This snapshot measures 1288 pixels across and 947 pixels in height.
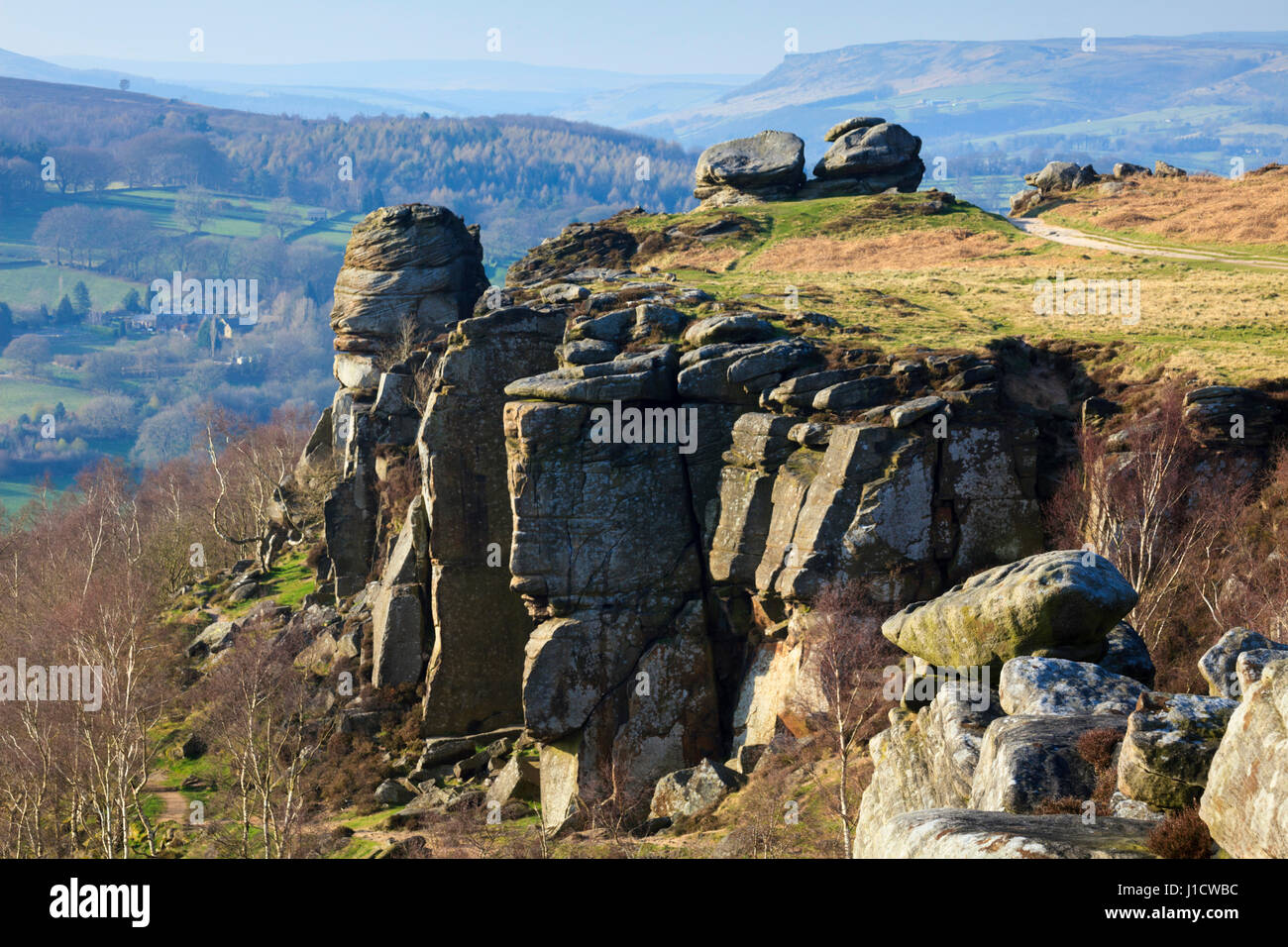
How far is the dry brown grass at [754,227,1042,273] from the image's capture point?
253ft

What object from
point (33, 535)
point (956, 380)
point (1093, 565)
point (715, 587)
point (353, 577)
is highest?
point (956, 380)

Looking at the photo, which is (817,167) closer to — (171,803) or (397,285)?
(397,285)

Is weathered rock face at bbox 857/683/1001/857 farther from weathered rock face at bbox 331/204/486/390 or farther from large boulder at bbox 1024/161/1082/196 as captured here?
large boulder at bbox 1024/161/1082/196

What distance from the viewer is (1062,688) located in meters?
23.5

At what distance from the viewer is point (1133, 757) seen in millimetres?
17484

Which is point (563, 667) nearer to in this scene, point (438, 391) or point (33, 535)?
point (438, 391)

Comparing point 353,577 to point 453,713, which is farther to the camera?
point 353,577

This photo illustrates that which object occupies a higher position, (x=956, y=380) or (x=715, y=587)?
(x=956, y=380)

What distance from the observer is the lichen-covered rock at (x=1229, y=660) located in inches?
904

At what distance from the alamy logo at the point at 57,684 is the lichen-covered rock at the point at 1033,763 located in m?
43.8

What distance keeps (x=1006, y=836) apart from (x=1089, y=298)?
52141 mm
